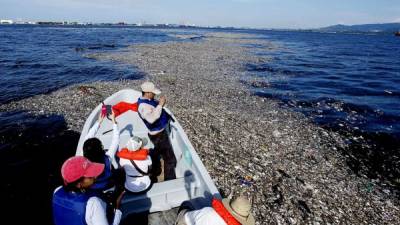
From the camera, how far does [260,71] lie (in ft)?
96.4

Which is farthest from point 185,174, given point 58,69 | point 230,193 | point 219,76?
point 58,69

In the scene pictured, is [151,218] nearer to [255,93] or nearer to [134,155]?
[134,155]

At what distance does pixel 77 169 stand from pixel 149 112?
3.48 meters

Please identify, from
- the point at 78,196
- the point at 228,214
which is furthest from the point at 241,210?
the point at 78,196

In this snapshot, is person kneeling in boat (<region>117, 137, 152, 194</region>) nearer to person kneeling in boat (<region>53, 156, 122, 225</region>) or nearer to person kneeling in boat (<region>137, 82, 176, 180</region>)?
person kneeling in boat (<region>137, 82, 176, 180</region>)

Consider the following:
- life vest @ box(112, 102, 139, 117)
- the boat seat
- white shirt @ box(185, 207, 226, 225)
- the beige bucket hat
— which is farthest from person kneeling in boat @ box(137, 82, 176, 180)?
the beige bucket hat

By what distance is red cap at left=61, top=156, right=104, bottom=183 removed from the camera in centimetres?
367

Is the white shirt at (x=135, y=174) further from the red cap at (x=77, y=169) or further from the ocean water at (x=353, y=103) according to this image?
the ocean water at (x=353, y=103)

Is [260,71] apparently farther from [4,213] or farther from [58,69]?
[4,213]

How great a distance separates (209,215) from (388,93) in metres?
24.2

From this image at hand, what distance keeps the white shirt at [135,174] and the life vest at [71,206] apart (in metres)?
2.25

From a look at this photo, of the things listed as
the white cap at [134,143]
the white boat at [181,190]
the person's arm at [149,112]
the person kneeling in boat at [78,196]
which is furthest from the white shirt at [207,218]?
the person's arm at [149,112]

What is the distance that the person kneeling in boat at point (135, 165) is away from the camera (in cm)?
607

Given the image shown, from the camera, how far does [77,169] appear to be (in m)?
3.72
